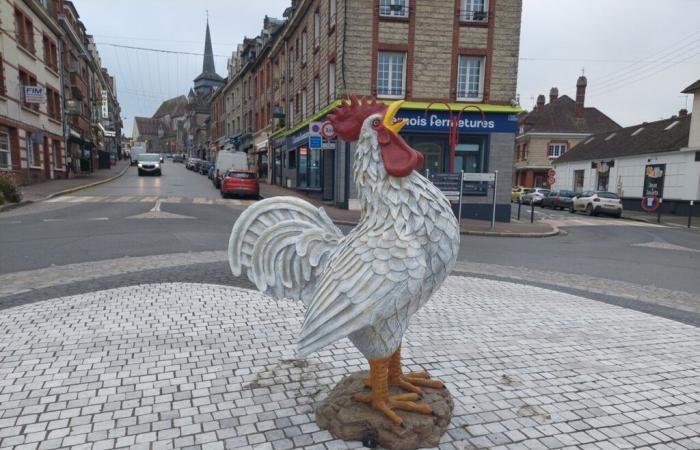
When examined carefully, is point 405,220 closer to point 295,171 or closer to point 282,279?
point 282,279

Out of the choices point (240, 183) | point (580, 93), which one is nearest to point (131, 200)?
point (240, 183)

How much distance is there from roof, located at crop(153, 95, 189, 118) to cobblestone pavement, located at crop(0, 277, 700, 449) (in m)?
113

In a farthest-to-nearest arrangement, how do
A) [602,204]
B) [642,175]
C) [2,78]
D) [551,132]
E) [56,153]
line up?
[551,132] → [642,175] → [56,153] → [602,204] → [2,78]

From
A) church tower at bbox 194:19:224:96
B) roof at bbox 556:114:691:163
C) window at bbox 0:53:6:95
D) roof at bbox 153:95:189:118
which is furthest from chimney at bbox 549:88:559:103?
roof at bbox 153:95:189:118

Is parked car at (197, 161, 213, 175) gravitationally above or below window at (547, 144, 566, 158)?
below

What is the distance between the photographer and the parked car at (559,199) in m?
29.2

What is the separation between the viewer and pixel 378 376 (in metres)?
3.02

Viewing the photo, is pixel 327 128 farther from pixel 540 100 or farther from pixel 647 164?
pixel 540 100

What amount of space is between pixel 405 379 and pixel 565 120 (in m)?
50.2

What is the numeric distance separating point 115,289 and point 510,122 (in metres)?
16.7

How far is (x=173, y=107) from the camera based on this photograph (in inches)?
4648

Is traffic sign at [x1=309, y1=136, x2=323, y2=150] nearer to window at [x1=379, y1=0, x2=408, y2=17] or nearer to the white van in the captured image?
window at [x1=379, y1=0, x2=408, y2=17]

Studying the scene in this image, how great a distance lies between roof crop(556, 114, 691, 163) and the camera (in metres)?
28.0

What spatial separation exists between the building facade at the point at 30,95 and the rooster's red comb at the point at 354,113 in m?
23.5
